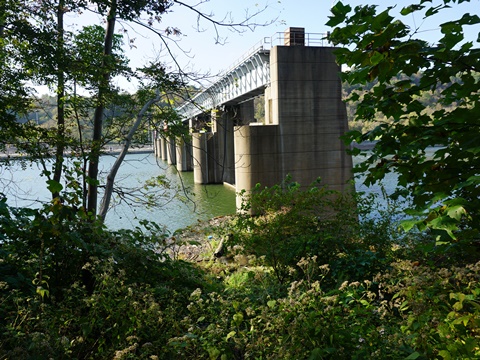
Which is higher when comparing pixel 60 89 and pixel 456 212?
pixel 60 89

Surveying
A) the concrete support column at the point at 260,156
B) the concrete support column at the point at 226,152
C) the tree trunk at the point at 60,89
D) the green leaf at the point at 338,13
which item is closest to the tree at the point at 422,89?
the green leaf at the point at 338,13

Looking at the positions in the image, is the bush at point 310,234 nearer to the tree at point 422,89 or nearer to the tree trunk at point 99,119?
the tree trunk at point 99,119

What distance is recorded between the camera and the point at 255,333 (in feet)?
8.54

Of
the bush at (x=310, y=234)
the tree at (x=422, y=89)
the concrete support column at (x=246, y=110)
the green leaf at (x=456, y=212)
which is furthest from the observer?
the concrete support column at (x=246, y=110)

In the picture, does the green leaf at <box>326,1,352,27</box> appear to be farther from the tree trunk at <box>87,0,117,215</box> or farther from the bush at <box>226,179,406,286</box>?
the tree trunk at <box>87,0,117,215</box>

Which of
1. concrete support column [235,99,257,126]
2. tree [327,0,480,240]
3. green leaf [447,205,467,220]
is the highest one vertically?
concrete support column [235,99,257,126]

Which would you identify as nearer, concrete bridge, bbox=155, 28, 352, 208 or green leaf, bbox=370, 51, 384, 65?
green leaf, bbox=370, 51, 384, 65

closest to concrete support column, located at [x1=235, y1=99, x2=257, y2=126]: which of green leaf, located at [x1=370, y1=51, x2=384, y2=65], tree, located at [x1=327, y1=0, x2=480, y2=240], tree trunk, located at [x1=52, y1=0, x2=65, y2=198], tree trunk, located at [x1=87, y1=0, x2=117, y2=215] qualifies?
tree trunk, located at [x1=87, y1=0, x2=117, y2=215]

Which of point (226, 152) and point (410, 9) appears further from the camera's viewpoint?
point (226, 152)

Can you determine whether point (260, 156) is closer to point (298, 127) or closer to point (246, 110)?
point (298, 127)

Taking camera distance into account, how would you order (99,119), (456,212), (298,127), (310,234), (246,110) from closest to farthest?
(456,212) < (310,234) < (99,119) < (298,127) < (246,110)

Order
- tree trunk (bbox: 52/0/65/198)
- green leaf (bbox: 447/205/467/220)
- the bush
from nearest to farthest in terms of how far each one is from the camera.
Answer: green leaf (bbox: 447/205/467/220), tree trunk (bbox: 52/0/65/198), the bush

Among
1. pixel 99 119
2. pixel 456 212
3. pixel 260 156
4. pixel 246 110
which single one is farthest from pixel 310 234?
pixel 246 110

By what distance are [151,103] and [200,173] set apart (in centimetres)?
2934
